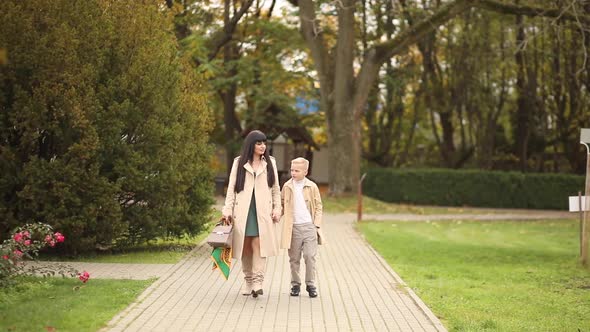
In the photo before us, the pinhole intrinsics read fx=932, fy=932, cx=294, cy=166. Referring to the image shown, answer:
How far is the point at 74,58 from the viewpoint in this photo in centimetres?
1435

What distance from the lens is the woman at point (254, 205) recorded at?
11.0 metres

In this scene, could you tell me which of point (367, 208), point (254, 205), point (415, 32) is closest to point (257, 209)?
point (254, 205)

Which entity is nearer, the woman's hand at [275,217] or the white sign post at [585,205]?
the woman's hand at [275,217]

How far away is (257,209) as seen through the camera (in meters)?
11.1

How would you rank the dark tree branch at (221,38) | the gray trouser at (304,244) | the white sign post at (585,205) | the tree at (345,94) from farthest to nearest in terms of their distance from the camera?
the dark tree branch at (221,38) → the tree at (345,94) → the white sign post at (585,205) → the gray trouser at (304,244)

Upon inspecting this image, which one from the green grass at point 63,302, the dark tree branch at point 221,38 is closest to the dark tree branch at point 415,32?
the dark tree branch at point 221,38

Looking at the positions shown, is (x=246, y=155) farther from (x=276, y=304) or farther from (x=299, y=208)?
(x=276, y=304)

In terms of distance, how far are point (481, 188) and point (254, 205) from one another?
94.8ft

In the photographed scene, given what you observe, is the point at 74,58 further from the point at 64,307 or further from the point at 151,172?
the point at 64,307

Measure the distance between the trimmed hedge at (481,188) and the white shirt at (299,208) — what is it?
1112 inches

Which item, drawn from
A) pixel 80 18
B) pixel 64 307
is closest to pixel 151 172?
pixel 80 18

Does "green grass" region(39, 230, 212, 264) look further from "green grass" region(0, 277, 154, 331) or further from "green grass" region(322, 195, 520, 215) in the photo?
"green grass" region(322, 195, 520, 215)

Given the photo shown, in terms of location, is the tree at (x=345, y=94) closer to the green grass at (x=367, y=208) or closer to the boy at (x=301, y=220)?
the green grass at (x=367, y=208)

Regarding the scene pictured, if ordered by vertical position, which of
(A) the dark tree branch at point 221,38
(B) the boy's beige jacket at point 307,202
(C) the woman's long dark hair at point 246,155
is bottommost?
(B) the boy's beige jacket at point 307,202
